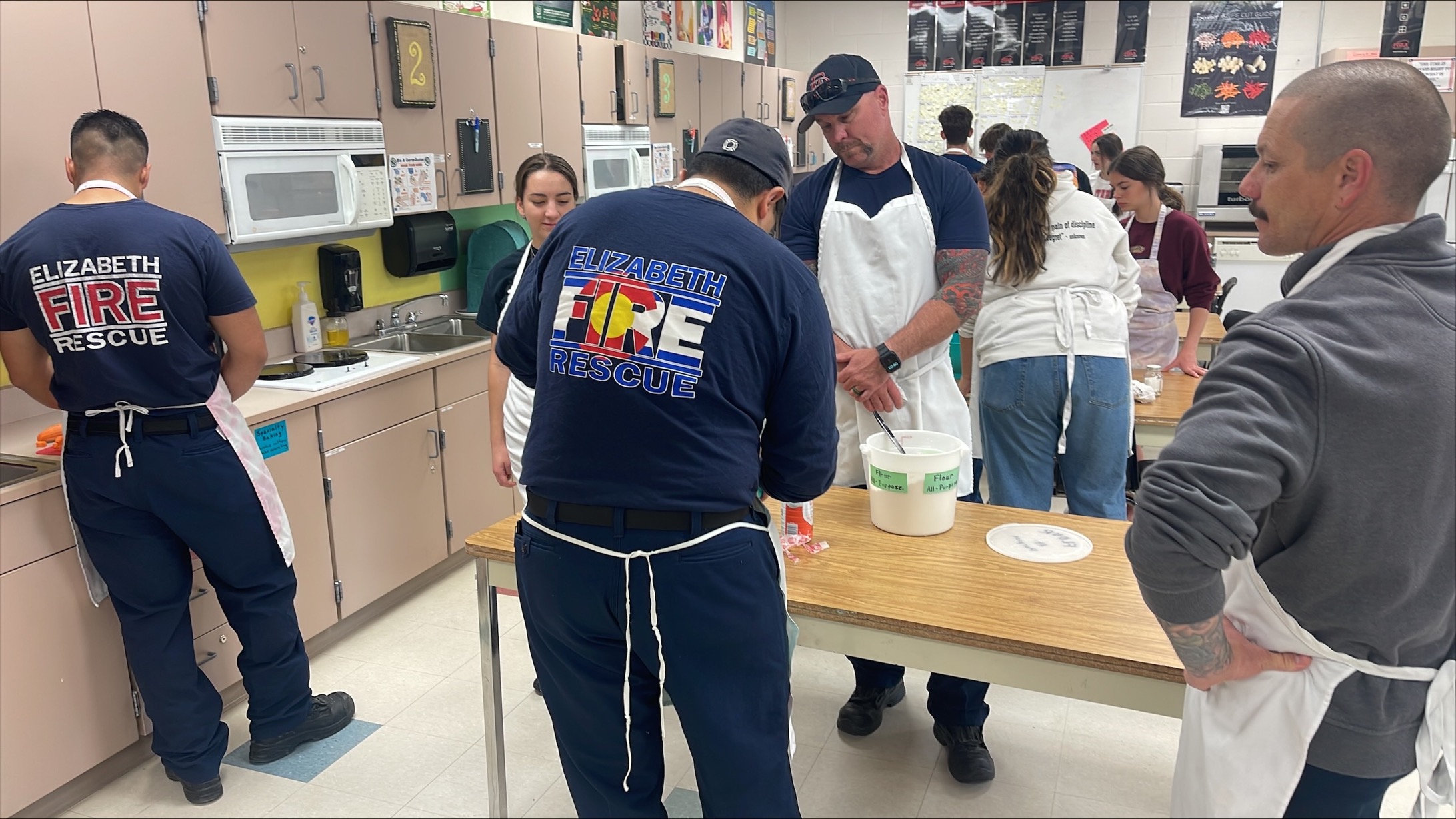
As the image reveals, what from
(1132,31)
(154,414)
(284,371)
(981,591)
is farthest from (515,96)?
(1132,31)

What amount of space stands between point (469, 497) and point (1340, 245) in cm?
337

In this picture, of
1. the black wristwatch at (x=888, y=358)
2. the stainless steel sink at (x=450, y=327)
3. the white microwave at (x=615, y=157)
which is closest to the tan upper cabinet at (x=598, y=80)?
the white microwave at (x=615, y=157)

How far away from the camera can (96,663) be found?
8.22 feet

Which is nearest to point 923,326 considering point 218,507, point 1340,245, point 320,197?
point 1340,245

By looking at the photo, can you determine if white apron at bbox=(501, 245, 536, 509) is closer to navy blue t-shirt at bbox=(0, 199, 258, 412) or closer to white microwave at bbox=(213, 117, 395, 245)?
navy blue t-shirt at bbox=(0, 199, 258, 412)

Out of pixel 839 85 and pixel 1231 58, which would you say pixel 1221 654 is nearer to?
pixel 839 85

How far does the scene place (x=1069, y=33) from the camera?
24.1 ft

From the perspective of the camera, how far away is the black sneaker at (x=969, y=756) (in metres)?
2.46

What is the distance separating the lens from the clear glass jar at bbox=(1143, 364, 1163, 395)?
3.41 metres

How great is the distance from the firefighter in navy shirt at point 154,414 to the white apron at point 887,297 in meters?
1.54

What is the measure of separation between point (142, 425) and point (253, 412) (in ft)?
1.54

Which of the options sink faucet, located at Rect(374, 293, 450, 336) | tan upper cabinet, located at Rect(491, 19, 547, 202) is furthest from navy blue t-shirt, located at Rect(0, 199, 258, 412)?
tan upper cabinet, located at Rect(491, 19, 547, 202)

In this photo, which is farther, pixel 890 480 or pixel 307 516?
pixel 307 516

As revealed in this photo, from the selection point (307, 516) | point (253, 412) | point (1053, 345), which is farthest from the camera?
point (307, 516)
